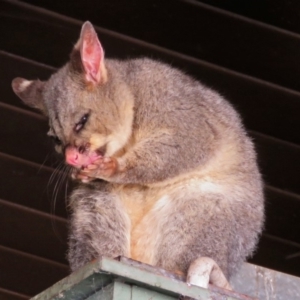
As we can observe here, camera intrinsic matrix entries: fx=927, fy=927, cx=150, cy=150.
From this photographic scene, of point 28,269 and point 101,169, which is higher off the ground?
point 101,169

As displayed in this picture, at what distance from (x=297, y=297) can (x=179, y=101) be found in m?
1.18

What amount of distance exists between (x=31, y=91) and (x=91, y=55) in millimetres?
544

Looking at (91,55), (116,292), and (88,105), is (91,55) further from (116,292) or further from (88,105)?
(116,292)

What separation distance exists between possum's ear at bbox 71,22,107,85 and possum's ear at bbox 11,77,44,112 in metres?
0.38

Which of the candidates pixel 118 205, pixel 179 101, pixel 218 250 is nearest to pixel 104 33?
pixel 179 101

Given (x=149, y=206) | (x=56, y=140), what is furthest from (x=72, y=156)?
(x=149, y=206)

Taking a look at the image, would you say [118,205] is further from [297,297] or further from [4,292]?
[4,292]

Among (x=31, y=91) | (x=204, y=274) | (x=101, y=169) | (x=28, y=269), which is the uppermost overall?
(x=31, y=91)

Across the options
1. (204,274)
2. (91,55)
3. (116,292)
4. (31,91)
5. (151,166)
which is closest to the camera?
(116,292)

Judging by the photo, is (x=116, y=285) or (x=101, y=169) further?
(x=101, y=169)

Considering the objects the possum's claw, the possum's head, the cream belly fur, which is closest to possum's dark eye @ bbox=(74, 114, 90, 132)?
the possum's head

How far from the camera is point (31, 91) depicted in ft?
16.7

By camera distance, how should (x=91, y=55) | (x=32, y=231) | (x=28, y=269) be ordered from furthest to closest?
(x=28, y=269), (x=32, y=231), (x=91, y=55)

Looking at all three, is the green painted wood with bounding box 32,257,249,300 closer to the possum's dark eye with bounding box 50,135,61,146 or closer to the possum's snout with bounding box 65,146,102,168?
the possum's snout with bounding box 65,146,102,168
